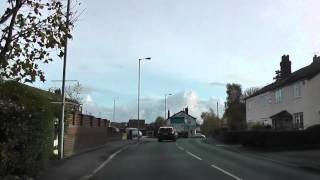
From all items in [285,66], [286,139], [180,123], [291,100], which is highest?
[285,66]

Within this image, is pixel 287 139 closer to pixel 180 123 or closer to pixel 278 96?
pixel 278 96

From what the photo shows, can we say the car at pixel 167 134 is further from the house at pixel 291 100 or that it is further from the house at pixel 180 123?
the house at pixel 180 123

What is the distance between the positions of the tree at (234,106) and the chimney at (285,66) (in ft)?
126

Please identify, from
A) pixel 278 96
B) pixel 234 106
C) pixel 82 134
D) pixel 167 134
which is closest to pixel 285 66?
pixel 278 96

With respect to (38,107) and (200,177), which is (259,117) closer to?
(200,177)

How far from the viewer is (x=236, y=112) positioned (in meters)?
119

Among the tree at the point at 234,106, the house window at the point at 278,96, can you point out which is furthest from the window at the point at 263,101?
the tree at the point at 234,106

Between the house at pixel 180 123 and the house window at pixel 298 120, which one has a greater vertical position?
the house at pixel 180 123

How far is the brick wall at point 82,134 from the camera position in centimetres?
3036

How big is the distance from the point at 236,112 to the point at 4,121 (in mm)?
107179

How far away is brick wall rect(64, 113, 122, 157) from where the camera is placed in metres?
30.4

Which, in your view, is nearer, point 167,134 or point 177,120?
point 167,134

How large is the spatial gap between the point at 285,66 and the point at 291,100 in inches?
416

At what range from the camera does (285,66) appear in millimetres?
66312
